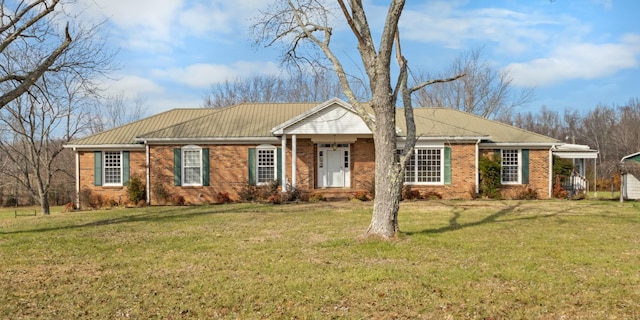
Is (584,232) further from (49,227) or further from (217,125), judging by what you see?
(217,125)

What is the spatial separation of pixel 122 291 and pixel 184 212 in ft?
34.1

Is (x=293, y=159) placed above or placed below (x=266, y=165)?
above

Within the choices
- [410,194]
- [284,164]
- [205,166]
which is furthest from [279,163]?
[410,194]

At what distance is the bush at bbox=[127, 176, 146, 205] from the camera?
67.5 feet

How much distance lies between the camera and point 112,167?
21422 millimetres

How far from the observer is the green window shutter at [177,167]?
2084cm

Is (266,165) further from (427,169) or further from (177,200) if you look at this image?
(427,169)

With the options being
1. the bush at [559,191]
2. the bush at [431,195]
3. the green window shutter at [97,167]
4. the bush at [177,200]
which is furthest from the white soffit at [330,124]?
the bush at [559,191]

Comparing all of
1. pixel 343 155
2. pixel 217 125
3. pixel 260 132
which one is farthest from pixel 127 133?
pixel 343 155

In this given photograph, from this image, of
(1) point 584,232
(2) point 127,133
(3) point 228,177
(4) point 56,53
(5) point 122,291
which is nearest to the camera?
(5) point 122,291

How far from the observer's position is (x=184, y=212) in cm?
1648

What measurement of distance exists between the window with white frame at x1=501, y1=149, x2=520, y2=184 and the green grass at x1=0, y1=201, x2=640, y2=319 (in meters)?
8.84

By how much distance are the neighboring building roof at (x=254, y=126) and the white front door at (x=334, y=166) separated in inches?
86.9

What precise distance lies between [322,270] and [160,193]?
15022 mm
